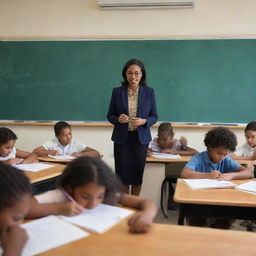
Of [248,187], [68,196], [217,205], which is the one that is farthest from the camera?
[248,187]

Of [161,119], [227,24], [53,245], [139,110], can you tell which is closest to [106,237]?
[53,245]

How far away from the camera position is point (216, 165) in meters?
2.21

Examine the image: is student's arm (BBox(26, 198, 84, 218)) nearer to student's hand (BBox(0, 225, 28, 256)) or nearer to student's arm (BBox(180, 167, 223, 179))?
student's hand (BBox(0, 225, 28, 256))

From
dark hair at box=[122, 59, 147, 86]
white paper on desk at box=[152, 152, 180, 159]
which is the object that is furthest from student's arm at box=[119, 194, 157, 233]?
white paper on desk at box=[152, 152, 180, 159]

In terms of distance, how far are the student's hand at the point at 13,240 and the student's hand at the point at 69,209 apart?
30cm

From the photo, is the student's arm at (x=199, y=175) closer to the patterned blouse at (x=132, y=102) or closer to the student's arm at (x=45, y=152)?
the patterned blouse at (x=132, y=102)

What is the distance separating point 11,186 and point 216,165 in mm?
1643

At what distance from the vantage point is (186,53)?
13.2 ft

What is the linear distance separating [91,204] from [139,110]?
1.56 meters

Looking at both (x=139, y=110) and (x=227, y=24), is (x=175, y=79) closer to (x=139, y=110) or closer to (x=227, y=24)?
(x=227, y=24)

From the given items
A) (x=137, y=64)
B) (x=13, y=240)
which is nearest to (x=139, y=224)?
(x=13, y=240)

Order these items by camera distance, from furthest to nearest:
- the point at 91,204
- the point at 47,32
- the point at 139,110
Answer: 1. the point at 47,32
2. the point at 139,110
3. the point at 91,204

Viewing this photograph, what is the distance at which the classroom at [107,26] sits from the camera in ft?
12.9

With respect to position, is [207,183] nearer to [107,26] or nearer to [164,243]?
[164,243]
